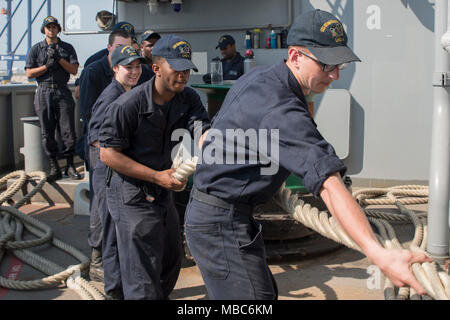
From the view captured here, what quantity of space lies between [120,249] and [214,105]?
2.47 metres

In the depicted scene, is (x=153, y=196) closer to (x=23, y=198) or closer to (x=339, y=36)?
(x=339, y=36)

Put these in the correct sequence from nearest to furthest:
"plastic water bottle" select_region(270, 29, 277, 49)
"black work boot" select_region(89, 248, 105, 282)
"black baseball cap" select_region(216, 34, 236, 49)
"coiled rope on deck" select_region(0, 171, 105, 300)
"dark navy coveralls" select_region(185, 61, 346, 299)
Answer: "dark navy coveralls" select_region(185, 61, 346, 299), "coiled rope on deck" select_region(0, 171, 105, 300), "black work boot" select_region(89, 248, 105, 282), "black baseball cap" select_region(216, 34, 236, 49), "plastic water bottle" select_region(270, 29, 277, 49)

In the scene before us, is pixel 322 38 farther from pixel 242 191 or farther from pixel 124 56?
pixel 124 56

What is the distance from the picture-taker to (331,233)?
8.39ft

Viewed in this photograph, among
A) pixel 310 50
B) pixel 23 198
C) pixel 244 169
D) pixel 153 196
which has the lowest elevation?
pixel 23 198

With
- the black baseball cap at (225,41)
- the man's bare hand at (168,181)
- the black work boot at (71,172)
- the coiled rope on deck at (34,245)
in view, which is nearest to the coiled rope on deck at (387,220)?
the man's bare hand at (168,181)

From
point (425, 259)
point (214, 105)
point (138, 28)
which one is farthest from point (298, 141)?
point (138, 28)

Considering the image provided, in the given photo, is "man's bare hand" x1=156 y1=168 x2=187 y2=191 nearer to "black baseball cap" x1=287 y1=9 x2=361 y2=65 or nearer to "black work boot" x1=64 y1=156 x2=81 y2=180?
"black baseball cap" x1=287 y1=9 x2=361 y2=65

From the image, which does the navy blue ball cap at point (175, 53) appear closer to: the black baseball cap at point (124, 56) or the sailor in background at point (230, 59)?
the black baseball cap at point (124, 56)

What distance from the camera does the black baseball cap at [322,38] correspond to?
7.47 ft

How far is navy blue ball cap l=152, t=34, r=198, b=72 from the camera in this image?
139 inches

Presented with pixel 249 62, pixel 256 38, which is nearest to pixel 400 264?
pixel 249 62

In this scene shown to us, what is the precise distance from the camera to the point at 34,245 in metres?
5.43

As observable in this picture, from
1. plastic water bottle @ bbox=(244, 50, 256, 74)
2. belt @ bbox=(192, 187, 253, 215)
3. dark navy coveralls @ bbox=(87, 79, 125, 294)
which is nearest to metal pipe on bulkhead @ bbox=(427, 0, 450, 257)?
dark navy coveralls @ bbox=(87, 79, 125, 294)
